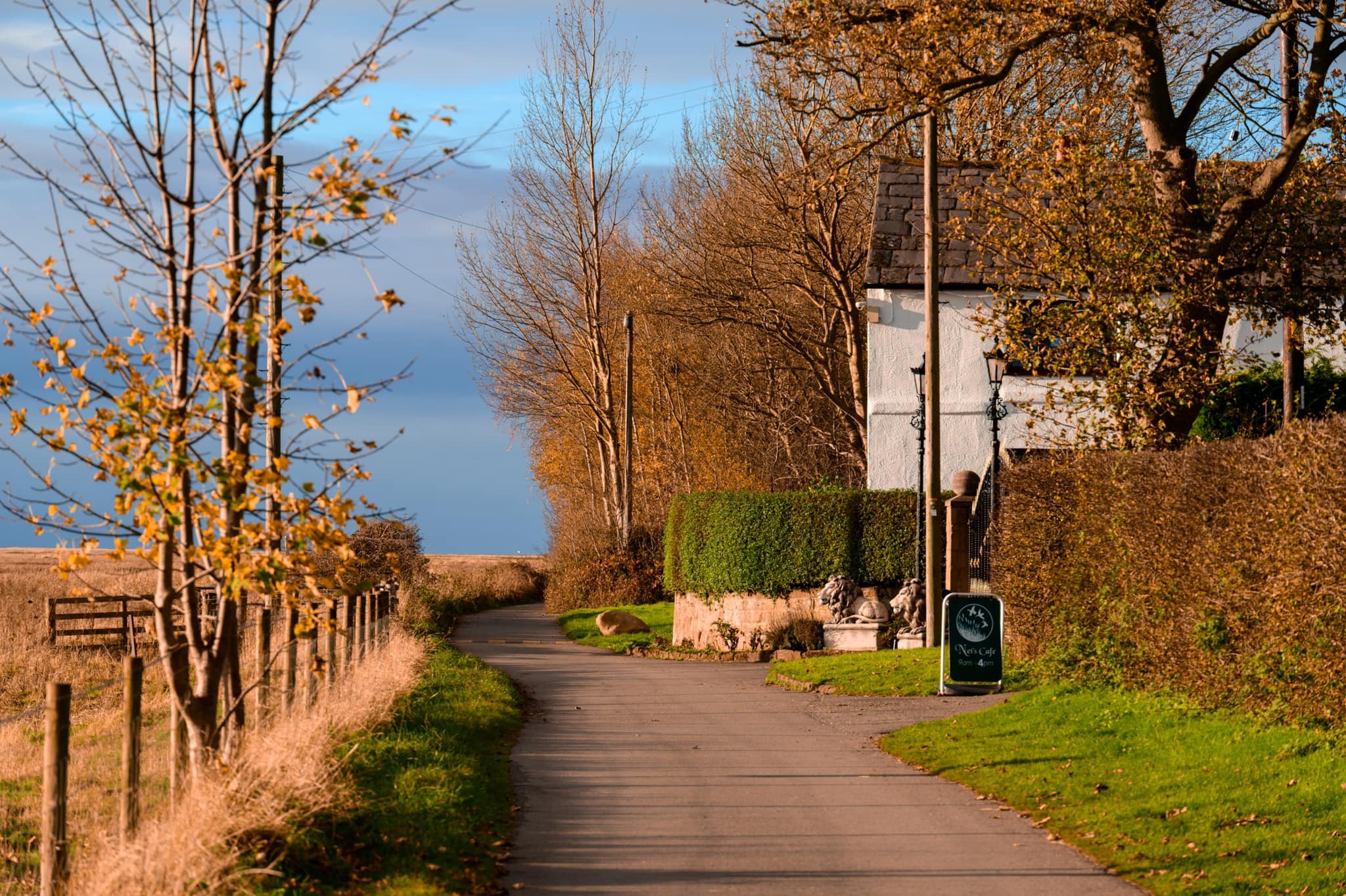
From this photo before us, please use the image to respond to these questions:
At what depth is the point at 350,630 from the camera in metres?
16.7

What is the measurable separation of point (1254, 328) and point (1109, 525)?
21.2 ft

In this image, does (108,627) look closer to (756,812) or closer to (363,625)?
(363,625)

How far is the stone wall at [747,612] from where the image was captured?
87.0ft

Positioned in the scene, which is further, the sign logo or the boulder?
the boulder

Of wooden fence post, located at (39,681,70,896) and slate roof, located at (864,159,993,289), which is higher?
slate roof, located at (864,159,993,289)

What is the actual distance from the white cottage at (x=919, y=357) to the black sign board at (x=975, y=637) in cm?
1183

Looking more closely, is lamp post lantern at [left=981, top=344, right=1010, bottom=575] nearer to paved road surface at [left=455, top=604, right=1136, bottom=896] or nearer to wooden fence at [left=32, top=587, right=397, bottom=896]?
paved road surface at [left=455, top=604, right=1136, bottom=896]

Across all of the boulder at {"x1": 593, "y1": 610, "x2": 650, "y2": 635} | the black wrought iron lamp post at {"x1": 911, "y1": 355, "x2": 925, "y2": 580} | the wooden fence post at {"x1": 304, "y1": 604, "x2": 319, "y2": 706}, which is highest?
the black wrought iron lamp post at {"x1": 911, "y1": 355, "x2": 925, "y2": 580}

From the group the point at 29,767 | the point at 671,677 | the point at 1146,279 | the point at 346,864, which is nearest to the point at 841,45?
the point at 1146,279

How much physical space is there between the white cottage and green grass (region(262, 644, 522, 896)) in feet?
51.7

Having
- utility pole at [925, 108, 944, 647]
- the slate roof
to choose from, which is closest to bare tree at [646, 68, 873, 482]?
the slate roof

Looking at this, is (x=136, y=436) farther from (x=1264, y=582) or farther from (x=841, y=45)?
(x=841, y=45)

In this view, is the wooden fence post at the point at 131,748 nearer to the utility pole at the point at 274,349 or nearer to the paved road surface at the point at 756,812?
the utility pole at the point at 274,349

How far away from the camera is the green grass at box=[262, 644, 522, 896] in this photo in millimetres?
7504
